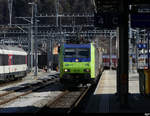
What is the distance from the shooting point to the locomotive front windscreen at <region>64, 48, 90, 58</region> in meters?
21.3

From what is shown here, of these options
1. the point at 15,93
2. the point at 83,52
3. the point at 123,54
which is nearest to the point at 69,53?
the point at 83,52

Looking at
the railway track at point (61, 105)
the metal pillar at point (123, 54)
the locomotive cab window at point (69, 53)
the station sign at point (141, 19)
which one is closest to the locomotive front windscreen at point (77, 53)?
the locomotive cab window at point (69, 53)

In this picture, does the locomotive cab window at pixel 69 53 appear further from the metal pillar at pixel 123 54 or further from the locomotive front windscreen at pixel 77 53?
the metal pillar at pixel 123 54

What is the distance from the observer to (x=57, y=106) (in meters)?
15.1

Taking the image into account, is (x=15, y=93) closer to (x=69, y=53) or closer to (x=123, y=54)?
(x=69, y=53)

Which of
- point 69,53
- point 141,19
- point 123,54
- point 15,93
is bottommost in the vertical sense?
point 15,93

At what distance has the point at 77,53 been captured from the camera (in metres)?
21.4

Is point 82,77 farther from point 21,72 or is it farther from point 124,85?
point 21,72

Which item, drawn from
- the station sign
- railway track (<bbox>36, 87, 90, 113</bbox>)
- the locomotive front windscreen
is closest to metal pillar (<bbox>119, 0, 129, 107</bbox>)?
the station sign

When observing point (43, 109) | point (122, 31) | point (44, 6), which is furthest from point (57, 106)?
point (44, 6)

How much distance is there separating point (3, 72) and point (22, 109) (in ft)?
39.4

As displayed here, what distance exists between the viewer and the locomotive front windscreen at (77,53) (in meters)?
21.3

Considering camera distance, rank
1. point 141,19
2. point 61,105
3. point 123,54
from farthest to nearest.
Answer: point 61,105
point 141,19
point 123,54

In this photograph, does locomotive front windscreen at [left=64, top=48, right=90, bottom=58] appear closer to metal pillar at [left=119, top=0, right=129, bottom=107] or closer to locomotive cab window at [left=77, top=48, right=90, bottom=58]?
locomotive cab window at [left=77, top=48, right=90, bottom=58]
